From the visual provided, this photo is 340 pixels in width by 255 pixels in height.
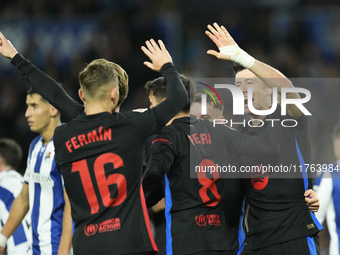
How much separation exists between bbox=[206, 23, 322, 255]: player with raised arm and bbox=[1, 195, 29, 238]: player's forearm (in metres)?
2.15

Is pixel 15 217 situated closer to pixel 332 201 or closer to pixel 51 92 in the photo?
pixel 51 92

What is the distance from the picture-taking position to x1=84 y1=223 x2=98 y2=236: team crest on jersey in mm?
2420

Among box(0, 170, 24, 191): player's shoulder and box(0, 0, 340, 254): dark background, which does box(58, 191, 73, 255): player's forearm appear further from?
box(0, 0, 340, 254): dark background

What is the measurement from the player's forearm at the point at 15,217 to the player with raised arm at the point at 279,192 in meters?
2.15

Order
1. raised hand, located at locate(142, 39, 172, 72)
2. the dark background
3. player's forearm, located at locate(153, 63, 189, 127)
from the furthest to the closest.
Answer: the dark background → raised hand, located at locate(142, 39, 172, 72) → player's forearm, located at locate(153, 63, 189, 127)

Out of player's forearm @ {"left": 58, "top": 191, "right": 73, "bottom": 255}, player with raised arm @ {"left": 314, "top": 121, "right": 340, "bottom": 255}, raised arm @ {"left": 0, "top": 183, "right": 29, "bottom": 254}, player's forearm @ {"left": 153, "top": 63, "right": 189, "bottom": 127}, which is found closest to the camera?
player's forearm @ {"left": 153, "top": 63, "right": 189, "bottom": 127}

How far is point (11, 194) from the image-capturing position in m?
4.80

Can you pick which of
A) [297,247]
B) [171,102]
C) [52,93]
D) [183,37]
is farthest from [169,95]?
[183,37]

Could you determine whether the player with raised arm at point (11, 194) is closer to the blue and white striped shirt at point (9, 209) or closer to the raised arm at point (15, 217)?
the blue and white striped shirt at point (9, 209)

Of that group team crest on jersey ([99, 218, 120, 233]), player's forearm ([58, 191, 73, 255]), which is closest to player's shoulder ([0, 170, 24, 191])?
player's forearm ([58, 191, 73, 255])

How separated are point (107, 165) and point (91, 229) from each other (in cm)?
38

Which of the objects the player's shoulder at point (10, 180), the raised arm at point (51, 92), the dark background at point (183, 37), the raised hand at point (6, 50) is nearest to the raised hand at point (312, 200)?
the raised arm at point (51, 92)

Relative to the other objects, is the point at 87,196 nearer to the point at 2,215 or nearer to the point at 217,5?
the point at 2,215

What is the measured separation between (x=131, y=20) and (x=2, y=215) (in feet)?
17.0
